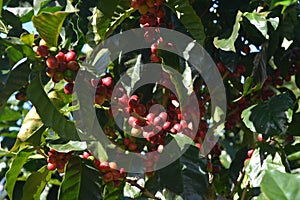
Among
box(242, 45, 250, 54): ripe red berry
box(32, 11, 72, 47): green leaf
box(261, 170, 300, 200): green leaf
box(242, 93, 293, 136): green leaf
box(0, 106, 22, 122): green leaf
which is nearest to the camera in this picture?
box(261, 170, 300, 200): green leaf

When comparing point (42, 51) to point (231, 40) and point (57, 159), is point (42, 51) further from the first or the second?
point (231, 40)

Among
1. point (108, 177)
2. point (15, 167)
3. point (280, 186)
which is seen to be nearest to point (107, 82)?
point (108, 177)

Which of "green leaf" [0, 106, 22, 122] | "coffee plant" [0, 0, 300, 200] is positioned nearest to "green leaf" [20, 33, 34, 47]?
"coffee plant" [0, 0, 300, 200]

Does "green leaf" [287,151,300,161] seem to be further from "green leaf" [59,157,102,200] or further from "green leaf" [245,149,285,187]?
"green leaf" [59,157,102,200]

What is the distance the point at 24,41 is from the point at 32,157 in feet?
1.34

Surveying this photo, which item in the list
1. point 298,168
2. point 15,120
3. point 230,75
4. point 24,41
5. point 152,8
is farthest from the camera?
point 15,120

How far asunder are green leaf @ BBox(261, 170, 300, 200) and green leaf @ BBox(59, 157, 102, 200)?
1.50ft

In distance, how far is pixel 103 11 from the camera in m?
1.34

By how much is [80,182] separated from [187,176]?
26 centimetres

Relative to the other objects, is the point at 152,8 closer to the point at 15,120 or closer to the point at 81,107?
the point at 81,107

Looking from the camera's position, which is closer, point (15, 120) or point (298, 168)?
point (298, 168)

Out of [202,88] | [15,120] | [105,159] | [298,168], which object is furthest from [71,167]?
[15,120]

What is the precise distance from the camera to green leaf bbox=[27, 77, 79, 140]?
1262mm

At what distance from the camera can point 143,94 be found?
1504mm
